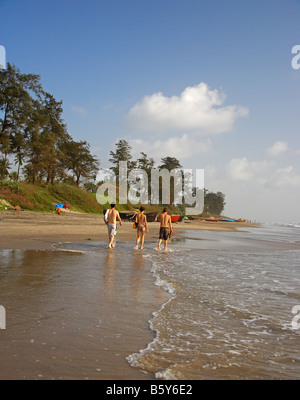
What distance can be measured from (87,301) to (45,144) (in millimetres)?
38841

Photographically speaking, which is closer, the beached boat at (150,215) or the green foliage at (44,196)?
the green foliage at (44,196)

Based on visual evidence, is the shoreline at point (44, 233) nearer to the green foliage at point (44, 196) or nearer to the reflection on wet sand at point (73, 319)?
the reflection on wet sand at point (73, 319)

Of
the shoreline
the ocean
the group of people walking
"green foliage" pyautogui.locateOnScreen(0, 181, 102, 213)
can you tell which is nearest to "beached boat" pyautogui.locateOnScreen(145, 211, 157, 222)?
"green foliage" pyautogui.locateOnScreen(0, 181, 102, 213)

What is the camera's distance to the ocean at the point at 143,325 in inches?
111

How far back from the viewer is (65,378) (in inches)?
101

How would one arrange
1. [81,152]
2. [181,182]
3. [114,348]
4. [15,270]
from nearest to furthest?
1. [114,348]
2. [15,270]
3. [81,152]
4. [181,182]

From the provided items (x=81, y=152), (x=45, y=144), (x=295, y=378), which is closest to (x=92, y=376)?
(x=295, y=378)

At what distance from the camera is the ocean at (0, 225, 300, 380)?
9.24 ft

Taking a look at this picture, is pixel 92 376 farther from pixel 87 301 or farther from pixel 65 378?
pixel 87 301

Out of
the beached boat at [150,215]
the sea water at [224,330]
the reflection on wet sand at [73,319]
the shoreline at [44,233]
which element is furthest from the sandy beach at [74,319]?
the beached boat at [150,215]

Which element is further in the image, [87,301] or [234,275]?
[234,275]

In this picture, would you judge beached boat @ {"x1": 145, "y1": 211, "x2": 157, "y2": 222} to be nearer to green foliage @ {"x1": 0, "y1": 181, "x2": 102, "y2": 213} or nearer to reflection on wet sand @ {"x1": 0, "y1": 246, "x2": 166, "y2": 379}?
green foliage @ {"x1": 0, "y1": 181, "x2": 102, "y2": 213}
